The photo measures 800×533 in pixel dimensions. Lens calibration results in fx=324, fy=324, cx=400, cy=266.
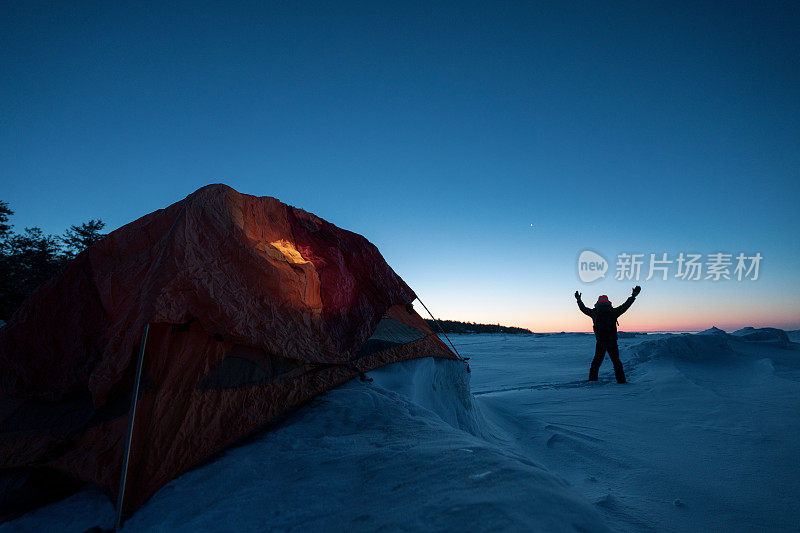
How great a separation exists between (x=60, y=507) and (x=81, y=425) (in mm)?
565

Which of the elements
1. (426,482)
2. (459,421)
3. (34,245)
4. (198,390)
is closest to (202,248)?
(198,390)

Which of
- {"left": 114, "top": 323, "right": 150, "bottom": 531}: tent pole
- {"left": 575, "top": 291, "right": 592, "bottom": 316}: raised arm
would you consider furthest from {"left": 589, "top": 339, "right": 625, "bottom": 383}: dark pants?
{"left": 114, "top": 323, "right": 150, "bottom": 531}: tent pole

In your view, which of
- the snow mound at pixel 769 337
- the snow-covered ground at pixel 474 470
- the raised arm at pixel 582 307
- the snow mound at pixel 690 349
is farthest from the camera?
the snow mound at pixel 769 337

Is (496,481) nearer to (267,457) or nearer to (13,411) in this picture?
(267,457)

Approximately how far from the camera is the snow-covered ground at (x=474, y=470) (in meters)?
1.61

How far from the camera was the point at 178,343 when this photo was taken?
9.06 ft

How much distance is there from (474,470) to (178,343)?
2540 mm

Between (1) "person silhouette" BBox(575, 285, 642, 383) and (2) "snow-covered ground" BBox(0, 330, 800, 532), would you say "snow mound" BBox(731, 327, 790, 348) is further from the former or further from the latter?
(2) "snow-covered ground" BBox(0, 330, 800, 532)

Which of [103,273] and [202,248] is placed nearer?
[202,248]

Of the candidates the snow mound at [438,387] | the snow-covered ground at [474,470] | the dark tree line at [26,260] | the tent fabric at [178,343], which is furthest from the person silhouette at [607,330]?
the dark tree line at [26,260]

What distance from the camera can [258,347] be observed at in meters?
3.02

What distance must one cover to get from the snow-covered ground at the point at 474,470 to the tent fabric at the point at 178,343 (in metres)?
0.27

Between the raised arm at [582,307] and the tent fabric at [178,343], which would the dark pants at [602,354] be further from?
the tent fabric at [178,343]

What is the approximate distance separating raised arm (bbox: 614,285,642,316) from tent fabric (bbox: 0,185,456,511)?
687cm
